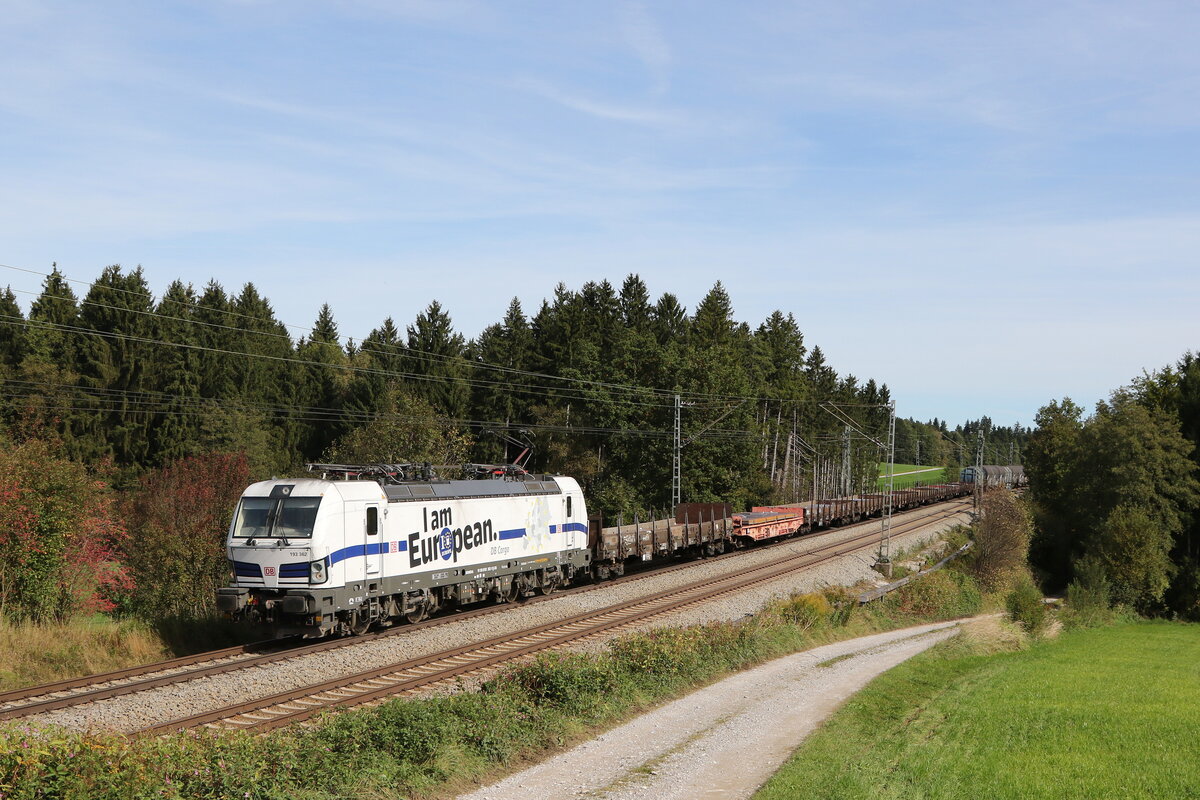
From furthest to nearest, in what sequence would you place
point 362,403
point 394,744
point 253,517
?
point 362,403, point 253,517, point 394,744

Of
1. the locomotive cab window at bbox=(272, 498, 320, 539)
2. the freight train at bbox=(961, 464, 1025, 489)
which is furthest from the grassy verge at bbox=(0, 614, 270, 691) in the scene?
the freight train at bbox=(961, 464, 1025, 489)

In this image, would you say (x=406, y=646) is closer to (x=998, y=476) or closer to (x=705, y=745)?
(x=705, y=745)

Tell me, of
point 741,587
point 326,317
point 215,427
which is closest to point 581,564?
point 741,587

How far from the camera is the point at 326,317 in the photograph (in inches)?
4788

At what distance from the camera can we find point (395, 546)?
24656mm

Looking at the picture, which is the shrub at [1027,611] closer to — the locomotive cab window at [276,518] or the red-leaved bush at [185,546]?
the locomotive cab window at [276,518]

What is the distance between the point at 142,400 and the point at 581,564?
169 feet

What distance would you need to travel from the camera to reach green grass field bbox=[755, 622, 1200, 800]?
44.0 ft

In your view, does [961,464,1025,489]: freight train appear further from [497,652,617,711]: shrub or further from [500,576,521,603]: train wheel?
[497,652,617,711]: shrub

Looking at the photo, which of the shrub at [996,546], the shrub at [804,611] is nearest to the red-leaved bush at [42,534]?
the shrub at [804,611]

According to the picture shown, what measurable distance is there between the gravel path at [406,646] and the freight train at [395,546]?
1138 mm

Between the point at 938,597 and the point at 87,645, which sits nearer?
the point at 87,645

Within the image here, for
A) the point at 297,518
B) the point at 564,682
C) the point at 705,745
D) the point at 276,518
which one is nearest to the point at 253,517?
the point at 276,518

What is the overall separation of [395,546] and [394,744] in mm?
11806
